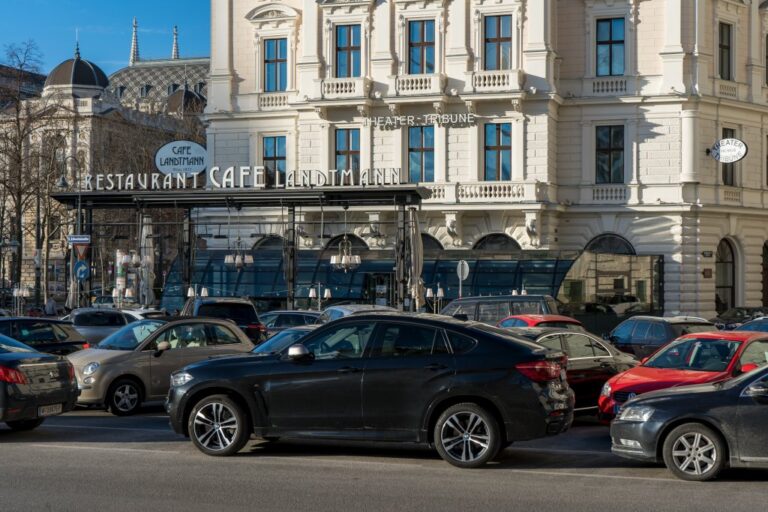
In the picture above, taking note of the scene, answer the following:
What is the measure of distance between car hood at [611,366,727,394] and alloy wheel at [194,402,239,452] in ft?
18.0

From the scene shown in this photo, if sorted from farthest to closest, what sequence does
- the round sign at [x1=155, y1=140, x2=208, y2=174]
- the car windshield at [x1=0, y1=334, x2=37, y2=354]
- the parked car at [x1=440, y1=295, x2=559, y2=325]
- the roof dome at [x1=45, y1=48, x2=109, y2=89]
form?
1. the roof dome at [x1=45, y1=48, x2=109, y2=89]
2. the round sign at [x1=155, y1=140, x2=208, y2=174]
3. the parked car at [x1=440, y1=295, x2=559, y2=325]
4. the car windshield at [x1=0, y1=334, x2=37, y2=354]

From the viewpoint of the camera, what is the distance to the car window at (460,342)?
43.2ft

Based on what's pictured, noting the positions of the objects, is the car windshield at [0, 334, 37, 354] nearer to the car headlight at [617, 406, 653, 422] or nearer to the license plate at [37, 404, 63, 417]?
the license plate at [37, 404, 63, 417]

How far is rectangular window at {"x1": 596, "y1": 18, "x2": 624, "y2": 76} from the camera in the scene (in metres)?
47.5

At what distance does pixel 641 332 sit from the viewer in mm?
23453

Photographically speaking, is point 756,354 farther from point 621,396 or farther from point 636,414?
point 636,414

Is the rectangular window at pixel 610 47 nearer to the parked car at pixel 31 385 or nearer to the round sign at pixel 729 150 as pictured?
the round sign at pixel 729 150

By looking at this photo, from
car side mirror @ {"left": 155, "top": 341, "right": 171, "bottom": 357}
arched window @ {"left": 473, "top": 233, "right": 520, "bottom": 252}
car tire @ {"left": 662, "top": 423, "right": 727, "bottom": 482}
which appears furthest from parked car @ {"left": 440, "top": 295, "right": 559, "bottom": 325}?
arched window @ {"left": 473, "top": 233, "right": 520, "bottom": 252}

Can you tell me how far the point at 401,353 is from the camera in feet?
43.8

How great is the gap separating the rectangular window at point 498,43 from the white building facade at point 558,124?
0.18 ft

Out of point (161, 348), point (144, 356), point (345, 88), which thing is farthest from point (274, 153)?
point (161, 348)

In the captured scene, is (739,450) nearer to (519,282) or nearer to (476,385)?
(476,385)

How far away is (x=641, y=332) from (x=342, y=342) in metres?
11.4

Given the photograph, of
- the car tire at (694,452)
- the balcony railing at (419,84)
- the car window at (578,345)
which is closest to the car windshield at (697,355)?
the car window at (578,345)
